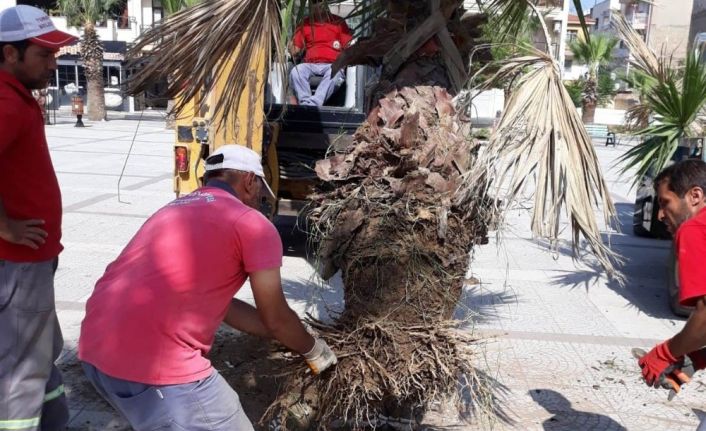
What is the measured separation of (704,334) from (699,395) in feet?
7.24

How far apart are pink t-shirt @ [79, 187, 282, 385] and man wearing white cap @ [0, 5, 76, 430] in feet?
2.56

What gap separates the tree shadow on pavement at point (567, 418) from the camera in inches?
153

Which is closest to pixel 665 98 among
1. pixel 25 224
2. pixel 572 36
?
pixel 25 224

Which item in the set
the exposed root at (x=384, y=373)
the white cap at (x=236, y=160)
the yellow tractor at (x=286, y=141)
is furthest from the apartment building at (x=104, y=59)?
the white cap at (x=236, y=160)

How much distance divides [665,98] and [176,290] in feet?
19.1

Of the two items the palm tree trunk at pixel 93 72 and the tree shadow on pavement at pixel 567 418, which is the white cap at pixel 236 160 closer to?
the tree shadow on pavement at pixel 567 418

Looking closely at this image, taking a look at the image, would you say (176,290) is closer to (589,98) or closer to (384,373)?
(384,373)

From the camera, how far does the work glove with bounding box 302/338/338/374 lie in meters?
2.66

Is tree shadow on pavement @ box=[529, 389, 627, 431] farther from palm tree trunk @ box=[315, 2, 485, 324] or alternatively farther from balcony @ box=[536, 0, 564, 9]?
balcony @ box=[536, 0, 564, 9]

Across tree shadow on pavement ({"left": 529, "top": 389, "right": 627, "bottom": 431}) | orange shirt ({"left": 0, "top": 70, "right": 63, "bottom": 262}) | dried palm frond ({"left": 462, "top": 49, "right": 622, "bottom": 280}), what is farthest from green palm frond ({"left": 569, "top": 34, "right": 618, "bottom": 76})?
orange shirt ({"left": 0, "top": 70, "right": 63, "bottom": 262})

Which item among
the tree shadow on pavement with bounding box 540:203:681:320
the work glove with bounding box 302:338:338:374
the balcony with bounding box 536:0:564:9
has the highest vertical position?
the balcony with bounding box 536:0:564:9

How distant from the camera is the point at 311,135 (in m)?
6.89

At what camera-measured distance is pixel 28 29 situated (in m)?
2.86

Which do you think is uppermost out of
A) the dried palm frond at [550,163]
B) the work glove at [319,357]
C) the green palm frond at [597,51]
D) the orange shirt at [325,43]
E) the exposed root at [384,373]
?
the green palm frond at [597,51]
